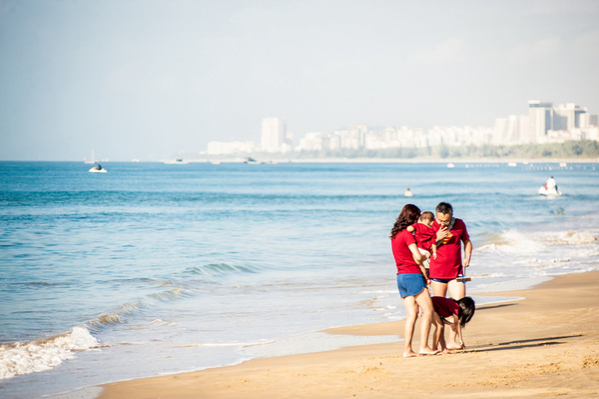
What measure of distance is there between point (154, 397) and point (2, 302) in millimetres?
7331

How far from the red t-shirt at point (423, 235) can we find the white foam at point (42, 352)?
16.5 feet

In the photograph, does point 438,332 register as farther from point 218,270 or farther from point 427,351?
point 218,270

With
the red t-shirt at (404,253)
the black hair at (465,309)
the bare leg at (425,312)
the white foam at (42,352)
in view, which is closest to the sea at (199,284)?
the white foam at (42,352)

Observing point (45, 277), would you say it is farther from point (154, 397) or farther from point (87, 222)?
point (87, 222)

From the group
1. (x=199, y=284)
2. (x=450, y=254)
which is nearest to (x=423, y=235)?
(x=450, y=254)

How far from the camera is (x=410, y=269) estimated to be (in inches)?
273

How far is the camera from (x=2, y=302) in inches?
481

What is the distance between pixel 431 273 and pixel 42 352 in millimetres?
5478

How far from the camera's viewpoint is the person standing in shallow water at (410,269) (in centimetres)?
684

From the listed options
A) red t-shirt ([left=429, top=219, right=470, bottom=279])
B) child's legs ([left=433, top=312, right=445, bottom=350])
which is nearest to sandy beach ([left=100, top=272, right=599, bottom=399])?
child's legs ([left=433, top=312, right=445, bottom=350])

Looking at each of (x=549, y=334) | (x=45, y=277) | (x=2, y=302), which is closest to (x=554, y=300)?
(x=549, y=334)

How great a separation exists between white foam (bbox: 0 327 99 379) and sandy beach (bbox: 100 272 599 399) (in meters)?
1.57

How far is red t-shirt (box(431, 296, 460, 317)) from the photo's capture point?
23.3 ft

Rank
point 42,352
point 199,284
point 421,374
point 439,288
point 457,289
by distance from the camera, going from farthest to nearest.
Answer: point 199,284 → point 42,352 → point 439,288 → point 457,289 → point 421,374
